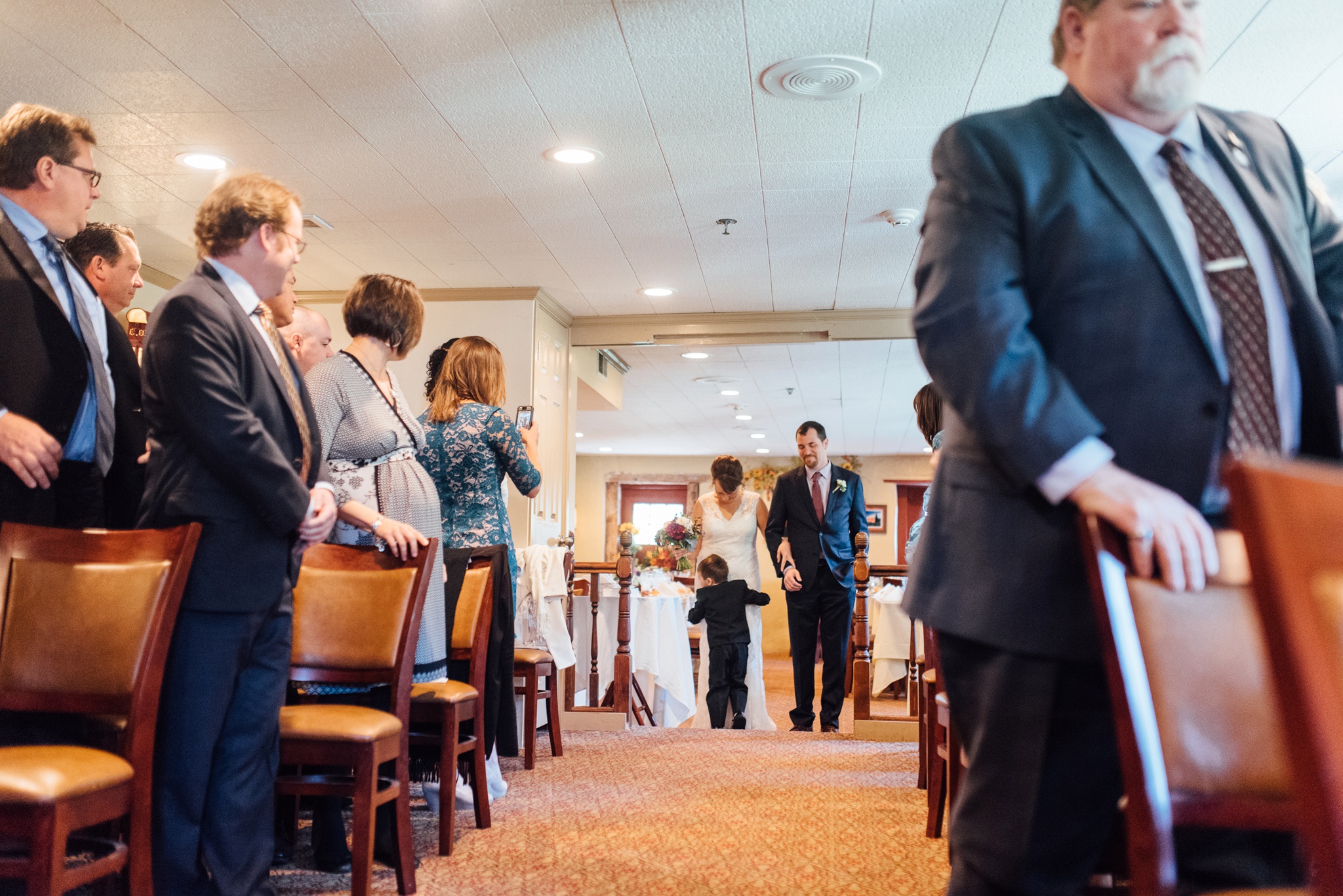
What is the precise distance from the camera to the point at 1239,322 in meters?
0.98

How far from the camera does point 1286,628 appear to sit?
52 centimetres

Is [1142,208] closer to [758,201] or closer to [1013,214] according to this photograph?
[1013,214]

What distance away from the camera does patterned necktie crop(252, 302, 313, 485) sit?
1.99m

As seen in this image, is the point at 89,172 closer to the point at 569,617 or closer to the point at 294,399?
the point at 294,399

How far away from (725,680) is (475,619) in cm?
A: 302

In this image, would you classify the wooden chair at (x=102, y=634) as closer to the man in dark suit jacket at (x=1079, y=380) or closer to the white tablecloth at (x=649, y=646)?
the man in dark suit jacket at (x=1079, y=380)

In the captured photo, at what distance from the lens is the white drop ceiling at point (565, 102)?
3309 mm

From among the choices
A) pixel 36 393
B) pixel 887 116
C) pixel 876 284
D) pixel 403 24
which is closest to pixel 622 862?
pixel 36 393

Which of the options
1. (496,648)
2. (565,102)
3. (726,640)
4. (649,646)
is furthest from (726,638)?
(565,102)

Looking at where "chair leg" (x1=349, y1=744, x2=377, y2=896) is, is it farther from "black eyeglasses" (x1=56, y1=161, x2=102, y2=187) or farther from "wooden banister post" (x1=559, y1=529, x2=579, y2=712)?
"wooden banister post" (x1=559, y1=529, x2=579, y2=712)

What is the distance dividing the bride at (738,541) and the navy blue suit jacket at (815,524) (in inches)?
12.6

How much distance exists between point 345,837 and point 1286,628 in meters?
2.41

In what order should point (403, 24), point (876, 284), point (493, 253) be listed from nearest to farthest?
1. point (403, 24)
2. point (493, 253)
3. point (876, 284)

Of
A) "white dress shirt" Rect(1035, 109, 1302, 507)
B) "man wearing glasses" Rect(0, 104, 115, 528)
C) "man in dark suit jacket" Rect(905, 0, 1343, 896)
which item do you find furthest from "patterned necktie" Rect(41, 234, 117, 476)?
"white dress shirt" Rect(1035, 109, 1302, 507)
